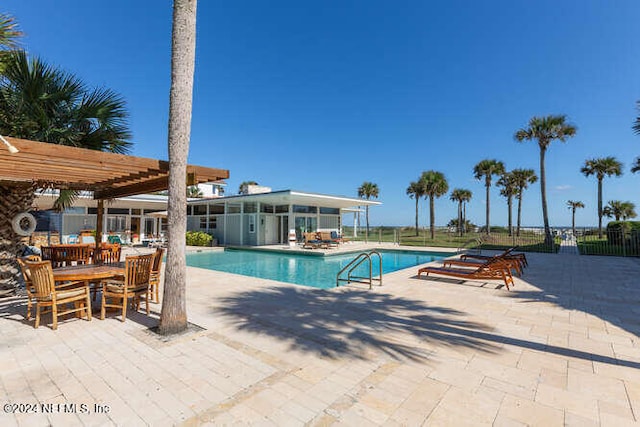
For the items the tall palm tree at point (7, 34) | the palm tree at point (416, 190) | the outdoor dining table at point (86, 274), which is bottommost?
the outdoor dining table at point (86, 274)

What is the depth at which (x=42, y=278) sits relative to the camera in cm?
395

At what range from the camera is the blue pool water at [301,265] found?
10117 mm

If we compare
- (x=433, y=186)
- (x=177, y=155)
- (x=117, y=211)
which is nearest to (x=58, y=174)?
(x=177, y=155)

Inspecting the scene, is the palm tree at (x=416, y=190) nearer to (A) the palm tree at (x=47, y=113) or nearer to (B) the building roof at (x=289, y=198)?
(B) the building roof at (x=289, y=198)

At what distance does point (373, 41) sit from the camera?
14516 mm

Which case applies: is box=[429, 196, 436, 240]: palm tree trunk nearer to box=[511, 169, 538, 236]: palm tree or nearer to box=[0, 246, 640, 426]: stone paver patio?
box=[511, 169, 538, 236]: palm tree

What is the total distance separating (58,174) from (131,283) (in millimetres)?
2607

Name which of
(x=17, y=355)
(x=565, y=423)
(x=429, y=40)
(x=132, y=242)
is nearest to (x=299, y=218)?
(x=132, y=242)

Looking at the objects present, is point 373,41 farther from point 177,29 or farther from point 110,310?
point 110,310

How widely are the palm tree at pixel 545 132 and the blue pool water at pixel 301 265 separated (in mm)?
7616

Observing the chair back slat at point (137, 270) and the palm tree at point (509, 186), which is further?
the palm tree at point (509, 186)

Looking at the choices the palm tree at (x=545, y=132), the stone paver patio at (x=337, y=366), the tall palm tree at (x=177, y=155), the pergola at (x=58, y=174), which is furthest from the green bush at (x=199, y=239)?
the palm tree at (x=545, y=132)

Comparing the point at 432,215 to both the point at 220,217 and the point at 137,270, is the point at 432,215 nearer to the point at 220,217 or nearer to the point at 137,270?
the point at 220,217

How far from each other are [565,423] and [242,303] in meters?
4.62
